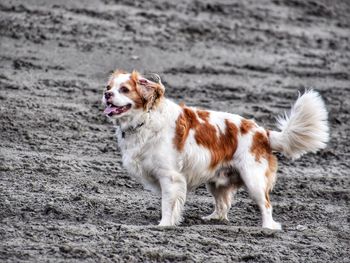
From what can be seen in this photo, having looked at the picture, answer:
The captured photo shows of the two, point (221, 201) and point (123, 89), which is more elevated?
point (123, 89)

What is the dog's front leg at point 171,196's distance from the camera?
7949 millimetres

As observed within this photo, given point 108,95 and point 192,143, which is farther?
point 192,143

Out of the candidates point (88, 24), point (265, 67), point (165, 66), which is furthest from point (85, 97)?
point (265, 67)

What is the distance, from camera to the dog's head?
7832 millimetres

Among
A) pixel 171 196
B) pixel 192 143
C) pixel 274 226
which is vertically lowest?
pixel 274 226

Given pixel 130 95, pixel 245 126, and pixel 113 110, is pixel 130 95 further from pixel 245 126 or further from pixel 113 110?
pixel 245 126

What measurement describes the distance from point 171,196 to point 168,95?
573 centimetres

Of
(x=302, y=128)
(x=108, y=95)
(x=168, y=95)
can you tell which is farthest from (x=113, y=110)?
(x=168, y=95)

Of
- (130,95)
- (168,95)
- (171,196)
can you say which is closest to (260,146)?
(171,196)

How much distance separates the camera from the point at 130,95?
7902 mm

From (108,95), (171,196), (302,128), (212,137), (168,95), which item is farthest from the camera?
(168,95)

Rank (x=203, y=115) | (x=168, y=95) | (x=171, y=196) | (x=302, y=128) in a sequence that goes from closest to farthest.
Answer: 1. (x=171, y=196)
2. (x=203, y=115)
3. (x=302, y=128)
4. (x=168, y=95)

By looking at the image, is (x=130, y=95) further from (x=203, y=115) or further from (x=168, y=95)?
(x=168, y=95)

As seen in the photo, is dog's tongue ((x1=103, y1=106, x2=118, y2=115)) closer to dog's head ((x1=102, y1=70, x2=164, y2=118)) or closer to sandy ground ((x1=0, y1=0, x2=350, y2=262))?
dog's head ((x1=102, y1=70, x2=164, y2=118))
